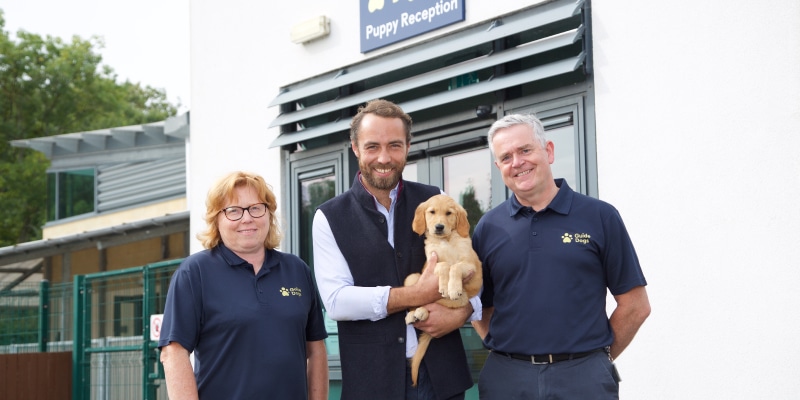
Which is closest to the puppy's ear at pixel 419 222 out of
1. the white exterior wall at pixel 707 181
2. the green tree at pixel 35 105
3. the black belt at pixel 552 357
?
the black belt at pixel 552 357

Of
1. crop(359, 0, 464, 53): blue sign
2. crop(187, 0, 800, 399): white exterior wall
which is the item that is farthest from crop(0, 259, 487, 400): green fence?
crop(187, 0, 800, 399): white exterior wall

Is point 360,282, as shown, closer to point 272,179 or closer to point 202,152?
point 272,179

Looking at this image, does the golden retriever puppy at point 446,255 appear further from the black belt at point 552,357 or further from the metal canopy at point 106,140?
the metal canopy at point 106,140

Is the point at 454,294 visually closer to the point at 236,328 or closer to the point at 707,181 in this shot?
the point at 236,328

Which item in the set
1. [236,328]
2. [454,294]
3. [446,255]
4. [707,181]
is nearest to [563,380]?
[454,294]

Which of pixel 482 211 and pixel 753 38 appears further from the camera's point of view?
pixel 482 211

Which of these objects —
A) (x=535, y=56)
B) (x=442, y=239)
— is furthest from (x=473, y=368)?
(x=442, y=239)

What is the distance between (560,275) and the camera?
352cm

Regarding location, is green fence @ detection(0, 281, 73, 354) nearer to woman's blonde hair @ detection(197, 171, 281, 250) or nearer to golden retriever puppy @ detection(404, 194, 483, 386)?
woman's blonde hair @ detection(197, 171, 281, 250)

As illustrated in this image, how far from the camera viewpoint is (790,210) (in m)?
4.79

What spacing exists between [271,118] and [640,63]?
4103mm

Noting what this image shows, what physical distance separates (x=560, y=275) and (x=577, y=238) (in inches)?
6.3

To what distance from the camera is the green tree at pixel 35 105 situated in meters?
32.6

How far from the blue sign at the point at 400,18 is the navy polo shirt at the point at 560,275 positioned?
356cm
